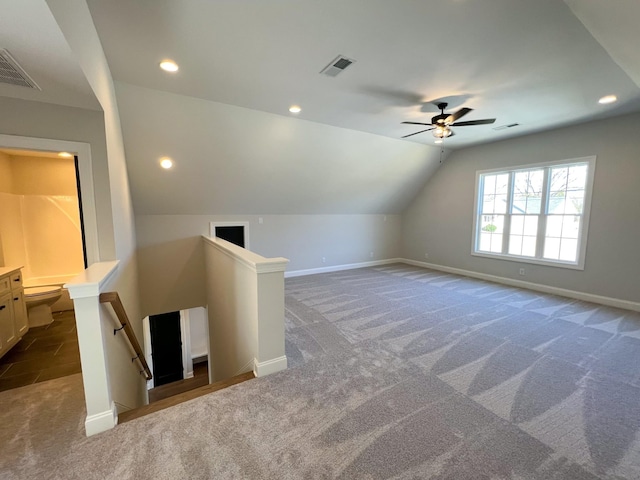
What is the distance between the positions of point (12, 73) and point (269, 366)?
9.18 ft

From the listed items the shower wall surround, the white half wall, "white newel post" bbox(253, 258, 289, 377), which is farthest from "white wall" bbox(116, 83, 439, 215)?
"white newel post" bbox(253, 258, 289, 377)

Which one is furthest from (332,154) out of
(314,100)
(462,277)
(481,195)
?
(462,277)

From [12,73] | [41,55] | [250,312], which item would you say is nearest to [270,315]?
[250,312]

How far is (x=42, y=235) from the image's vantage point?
393cm

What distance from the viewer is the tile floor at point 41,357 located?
2.43 m

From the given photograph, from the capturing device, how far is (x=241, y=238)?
5.74m

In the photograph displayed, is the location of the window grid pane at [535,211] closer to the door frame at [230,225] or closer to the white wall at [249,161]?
the white wall at [249,161]

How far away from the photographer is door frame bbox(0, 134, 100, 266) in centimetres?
210

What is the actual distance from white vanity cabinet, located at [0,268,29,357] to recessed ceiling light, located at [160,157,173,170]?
2.11 meters

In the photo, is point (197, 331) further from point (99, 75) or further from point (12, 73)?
point (12, 73)

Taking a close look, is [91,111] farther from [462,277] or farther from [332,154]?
[462,277]

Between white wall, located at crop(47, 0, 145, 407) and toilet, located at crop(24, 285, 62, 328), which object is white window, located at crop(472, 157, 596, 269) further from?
toilet, located at crop(24, 285, 62, 328)

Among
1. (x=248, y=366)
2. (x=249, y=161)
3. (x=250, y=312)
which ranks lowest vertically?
(x=248, y=366)

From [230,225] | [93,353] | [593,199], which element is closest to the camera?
[93,353]
